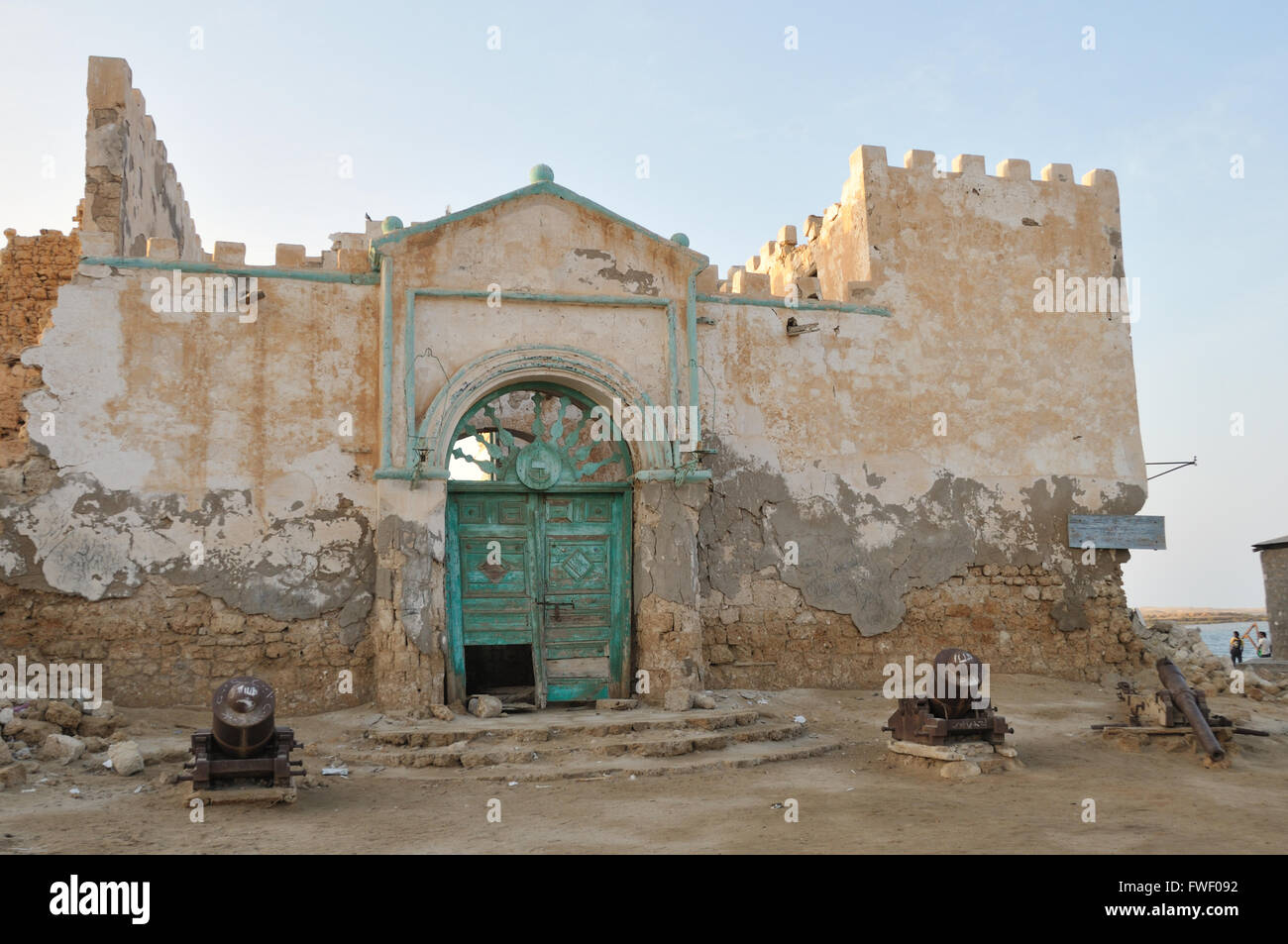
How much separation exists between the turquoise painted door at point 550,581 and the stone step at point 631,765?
1991 mm

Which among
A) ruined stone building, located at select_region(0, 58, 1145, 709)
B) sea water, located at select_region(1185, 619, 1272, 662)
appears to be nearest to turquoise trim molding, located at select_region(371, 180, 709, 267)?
ruined stone building, located at select_region(0, 58, 1145, 709)

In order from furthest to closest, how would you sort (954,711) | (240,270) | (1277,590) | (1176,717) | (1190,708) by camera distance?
1. (1277,590)
2. (240,270)
3. (1176,717)
4. (1190,708)
5. (954,711)

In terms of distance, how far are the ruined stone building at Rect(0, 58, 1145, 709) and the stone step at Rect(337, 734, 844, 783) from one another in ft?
4.99

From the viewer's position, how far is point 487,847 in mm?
6070

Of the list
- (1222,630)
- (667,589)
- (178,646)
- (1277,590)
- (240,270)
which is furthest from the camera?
(1222,630)

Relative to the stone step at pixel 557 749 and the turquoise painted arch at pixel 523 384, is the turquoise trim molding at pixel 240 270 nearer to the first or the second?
the turquoise painted arch at pixel 523 384

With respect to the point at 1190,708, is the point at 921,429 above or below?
above

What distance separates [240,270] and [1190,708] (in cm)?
947

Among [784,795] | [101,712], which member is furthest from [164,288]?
[784,795]

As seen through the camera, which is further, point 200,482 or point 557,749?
point 200,482

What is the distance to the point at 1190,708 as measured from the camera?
906 centimetres

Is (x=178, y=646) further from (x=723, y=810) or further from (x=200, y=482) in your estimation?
(x=723, y=810)

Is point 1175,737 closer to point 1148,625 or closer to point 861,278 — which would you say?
point 1148,625

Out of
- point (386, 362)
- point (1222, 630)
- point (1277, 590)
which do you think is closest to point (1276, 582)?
point (1277, 590)
